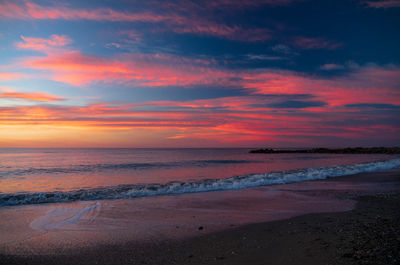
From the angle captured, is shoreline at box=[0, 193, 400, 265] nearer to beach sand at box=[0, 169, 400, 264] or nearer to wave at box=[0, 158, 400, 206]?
beach sand at box=[0, 169, 400, 264]

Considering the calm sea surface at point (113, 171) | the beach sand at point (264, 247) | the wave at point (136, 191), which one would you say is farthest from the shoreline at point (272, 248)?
the calm sea surface at point (113, 171)

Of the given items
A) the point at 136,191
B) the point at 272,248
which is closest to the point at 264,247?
the point at 272,248

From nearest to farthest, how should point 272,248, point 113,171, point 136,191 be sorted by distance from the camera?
point 272,248 < point 136,191 < point 113,171

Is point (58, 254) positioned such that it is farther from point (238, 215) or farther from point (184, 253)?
point (238, 215)

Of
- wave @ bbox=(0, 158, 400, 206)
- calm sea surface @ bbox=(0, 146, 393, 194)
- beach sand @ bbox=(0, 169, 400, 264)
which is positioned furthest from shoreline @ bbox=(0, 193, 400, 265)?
calm sea surface @ bbox=(0, 146, 393, 194)

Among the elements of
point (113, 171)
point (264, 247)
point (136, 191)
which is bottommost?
point (113, 171)

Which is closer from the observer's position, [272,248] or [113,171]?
[272,248]

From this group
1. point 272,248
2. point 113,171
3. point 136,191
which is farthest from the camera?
point 113,171

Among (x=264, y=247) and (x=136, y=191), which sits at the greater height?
(x=264, y=247)

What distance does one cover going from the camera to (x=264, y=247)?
5547mm

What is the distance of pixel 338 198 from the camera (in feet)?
36.4

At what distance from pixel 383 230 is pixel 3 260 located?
27.0ft

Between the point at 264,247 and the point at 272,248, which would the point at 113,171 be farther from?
the point at 272,248

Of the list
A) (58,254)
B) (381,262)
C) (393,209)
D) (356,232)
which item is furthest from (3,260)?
(393,209)
